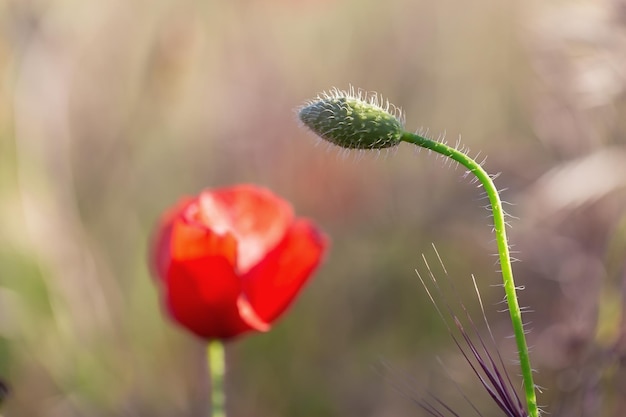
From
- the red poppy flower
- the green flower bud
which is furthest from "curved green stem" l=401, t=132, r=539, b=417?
the red poppy flower

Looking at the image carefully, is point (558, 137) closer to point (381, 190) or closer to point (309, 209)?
point (381, 190)

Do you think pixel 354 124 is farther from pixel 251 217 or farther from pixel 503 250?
pixel 251 217

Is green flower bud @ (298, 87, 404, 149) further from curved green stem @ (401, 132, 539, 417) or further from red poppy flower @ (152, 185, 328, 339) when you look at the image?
red poppy flower @ (152, 185, 328, 339)

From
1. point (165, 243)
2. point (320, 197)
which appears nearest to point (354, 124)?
point (165, 243)

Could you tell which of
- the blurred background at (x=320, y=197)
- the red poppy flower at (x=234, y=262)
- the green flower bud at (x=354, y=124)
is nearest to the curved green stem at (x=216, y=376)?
the red poppy flower at (x=234, y=262)

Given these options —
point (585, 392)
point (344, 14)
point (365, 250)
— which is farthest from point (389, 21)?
point (585, 392)

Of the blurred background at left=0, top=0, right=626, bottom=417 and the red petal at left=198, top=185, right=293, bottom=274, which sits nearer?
the red petal at left=198, top=185, right=293, bottom=274

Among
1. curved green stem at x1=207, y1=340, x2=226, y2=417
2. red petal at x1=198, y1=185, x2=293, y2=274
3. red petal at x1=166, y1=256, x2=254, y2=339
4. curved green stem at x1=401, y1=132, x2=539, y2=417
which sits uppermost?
curved green stem at x1=401, y1=132, x2=539, y2=417
